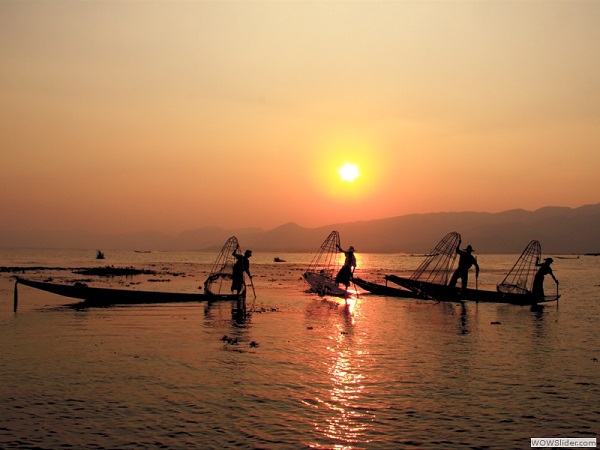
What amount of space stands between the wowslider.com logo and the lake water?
23 centimetres

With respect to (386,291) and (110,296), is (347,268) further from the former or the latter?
(110,296)

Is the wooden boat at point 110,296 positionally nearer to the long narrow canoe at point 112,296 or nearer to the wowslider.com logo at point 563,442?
the long narrow canoe at point 112,296

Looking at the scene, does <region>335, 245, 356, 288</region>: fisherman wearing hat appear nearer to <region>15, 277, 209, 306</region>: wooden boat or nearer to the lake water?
<region>15, 277, 209, 306</region>: wooden boat

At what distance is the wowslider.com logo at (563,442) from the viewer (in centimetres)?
951

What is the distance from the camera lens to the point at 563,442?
9648mm

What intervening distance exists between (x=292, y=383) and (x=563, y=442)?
600cm

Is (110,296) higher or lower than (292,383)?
higher

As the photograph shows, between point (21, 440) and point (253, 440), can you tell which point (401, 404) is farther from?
point (21, 440)

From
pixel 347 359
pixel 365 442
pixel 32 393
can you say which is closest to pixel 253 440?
pixel 365 442

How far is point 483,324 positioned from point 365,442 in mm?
16772

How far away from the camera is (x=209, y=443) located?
9.38 metres

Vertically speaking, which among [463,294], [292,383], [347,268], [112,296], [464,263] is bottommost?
[292,383]

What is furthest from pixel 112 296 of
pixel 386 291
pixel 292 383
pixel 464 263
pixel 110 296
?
pixel 464 263

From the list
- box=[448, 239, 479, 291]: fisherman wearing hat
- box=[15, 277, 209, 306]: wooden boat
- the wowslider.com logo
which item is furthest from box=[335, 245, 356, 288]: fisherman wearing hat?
the wowslider.com logo
